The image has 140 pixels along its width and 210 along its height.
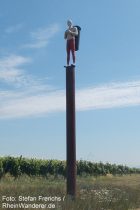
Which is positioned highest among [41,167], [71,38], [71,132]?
[71,38]

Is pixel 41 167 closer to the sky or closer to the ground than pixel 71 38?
closer to the ground

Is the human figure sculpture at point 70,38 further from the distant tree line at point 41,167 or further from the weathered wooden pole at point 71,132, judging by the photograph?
the distant tree line at point 41,167

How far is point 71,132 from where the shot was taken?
61.9 feet

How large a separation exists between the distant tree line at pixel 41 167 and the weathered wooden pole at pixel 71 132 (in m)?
16.0

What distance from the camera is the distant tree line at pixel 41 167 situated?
3672 centimetres

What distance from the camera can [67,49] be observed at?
1981 centimetres

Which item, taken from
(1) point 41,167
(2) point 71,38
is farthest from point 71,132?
(1) point 41,167

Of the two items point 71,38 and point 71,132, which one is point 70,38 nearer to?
point 71,38

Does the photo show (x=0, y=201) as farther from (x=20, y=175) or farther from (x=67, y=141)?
(x=20, y=175)

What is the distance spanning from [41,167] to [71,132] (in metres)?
22.3

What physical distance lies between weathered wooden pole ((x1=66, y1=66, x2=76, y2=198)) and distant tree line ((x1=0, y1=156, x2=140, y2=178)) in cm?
1599

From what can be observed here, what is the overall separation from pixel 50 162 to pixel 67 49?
23.4 m

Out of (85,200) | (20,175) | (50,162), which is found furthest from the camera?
(50,162)

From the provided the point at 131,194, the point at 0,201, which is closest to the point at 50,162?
the point at 131,194
